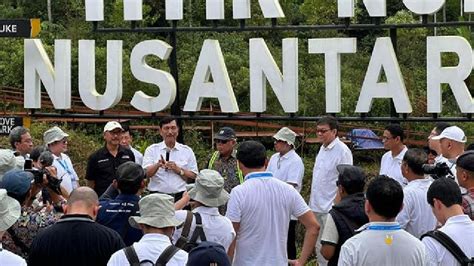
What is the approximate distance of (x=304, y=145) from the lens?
21.5 meters

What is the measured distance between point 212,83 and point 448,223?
7.58 meters

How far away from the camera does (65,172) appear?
11234mm

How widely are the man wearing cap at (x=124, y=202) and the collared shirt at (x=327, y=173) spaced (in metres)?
4.21

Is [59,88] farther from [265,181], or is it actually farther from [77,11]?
[77,11]

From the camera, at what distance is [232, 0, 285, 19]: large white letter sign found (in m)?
13.6

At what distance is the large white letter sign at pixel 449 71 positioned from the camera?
1286 centimetres

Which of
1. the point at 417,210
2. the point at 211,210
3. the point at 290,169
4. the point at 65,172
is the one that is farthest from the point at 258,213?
the point at 290,169

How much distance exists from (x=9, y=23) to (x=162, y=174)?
276 centimetres

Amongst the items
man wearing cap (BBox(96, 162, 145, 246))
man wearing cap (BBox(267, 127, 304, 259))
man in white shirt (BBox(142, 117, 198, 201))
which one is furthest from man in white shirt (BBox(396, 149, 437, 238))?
man in white shirt (BBox(142, 117, 198, 201))

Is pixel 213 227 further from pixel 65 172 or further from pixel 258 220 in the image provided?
pixel 65 172

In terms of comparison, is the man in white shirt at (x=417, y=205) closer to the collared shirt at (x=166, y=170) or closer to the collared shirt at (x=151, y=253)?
the collared shirt at (x=151, y=253)

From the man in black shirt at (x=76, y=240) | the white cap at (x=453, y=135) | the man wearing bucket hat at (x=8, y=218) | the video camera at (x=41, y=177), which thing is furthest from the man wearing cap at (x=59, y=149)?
the man in black shirt at (x=76, y=240)

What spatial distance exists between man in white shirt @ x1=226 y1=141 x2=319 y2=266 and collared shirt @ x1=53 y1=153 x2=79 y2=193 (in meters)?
3.34

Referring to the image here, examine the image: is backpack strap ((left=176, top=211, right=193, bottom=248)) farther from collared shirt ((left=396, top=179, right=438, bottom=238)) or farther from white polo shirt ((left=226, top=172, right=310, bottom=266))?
Answer: collared shirt ((left=396, top=179, right=438, bottom=238))
